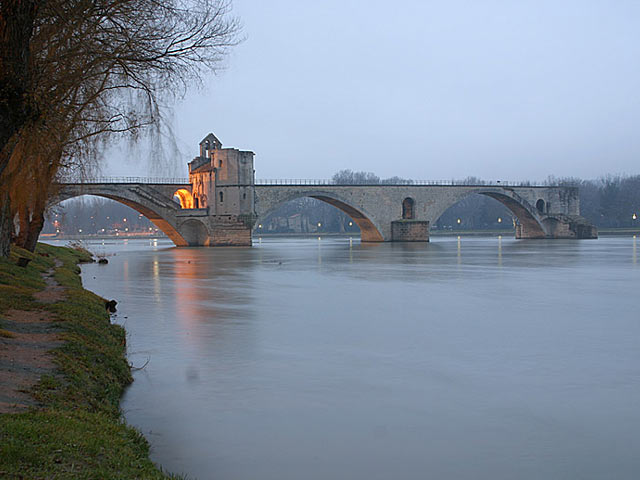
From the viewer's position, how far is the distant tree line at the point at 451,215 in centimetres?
8425

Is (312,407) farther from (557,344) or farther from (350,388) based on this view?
(557,344)

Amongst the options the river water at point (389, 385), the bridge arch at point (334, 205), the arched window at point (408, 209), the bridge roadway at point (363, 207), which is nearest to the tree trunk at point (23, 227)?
the river water at point (389, 385)

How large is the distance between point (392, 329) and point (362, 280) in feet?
29.7

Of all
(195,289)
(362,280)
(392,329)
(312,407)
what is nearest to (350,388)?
(312,407)

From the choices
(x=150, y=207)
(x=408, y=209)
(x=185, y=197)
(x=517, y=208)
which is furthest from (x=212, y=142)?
(x=517, y=208)

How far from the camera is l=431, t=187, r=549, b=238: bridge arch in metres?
59.2

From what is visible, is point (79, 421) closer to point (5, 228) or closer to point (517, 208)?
point (5, 228)

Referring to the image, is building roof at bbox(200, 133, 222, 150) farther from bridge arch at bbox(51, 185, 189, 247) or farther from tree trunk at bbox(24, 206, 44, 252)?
tree trunk at bbox(24, 206, 44, 252)

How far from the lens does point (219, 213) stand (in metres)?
49.1

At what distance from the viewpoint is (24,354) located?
701 centimetres

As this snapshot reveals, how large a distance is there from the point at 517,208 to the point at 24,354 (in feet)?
196

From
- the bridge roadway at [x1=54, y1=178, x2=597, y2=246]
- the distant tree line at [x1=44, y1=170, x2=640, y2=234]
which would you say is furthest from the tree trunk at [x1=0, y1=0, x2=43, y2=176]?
the distant tree line at [x1=44, y1=170, x2=640, y2=234]

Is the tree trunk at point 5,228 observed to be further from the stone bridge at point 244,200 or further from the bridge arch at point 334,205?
the bridge arch at point 334,205

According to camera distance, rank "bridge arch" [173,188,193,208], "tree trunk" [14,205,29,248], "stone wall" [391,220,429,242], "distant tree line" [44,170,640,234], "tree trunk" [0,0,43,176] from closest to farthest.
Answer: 1. "tree trunk" [0,0,43,176]
2. "tree trunk" [14,205,29,248]
3. "bridge arch" [173,188,193,208]
4. "stone wall" [391,220,429,242]
5. "distant tree line" [44,170,640,234]
